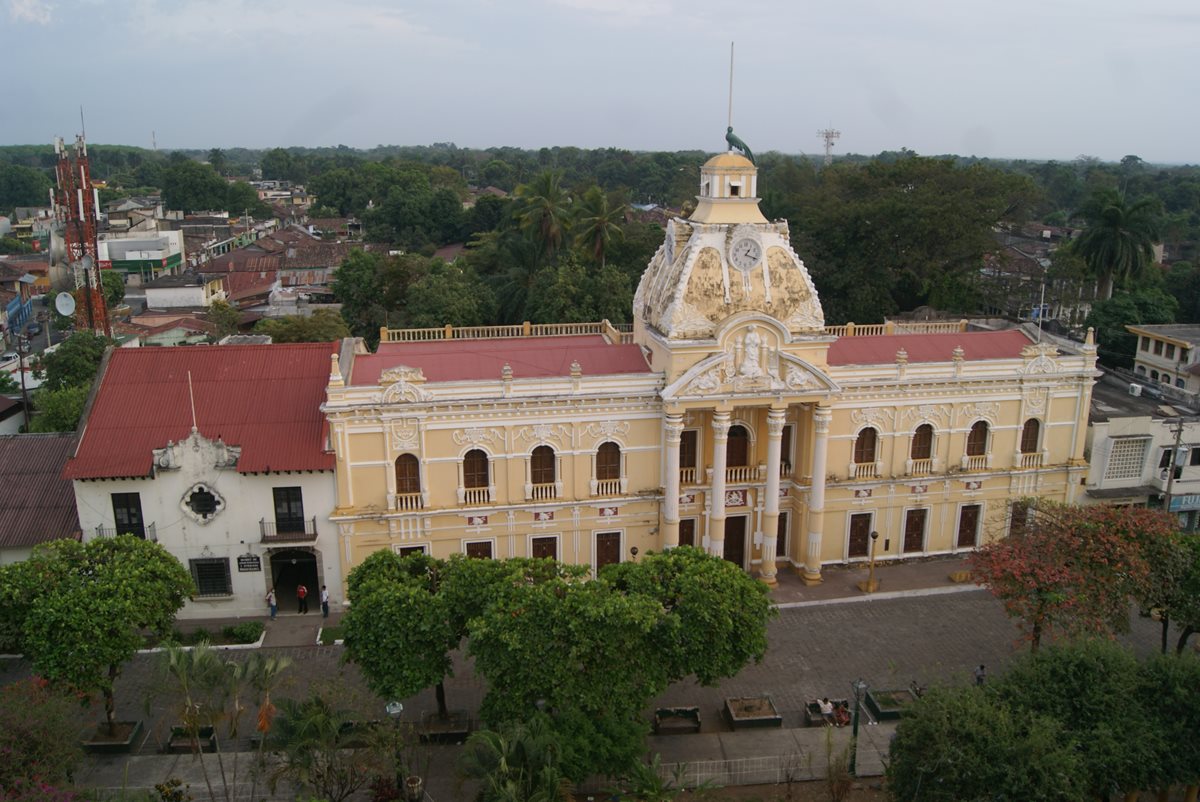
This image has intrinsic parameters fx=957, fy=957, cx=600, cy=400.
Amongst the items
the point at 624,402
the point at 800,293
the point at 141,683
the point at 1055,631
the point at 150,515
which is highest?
the point at 800,293

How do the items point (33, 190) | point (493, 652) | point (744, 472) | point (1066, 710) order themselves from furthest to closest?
point (33, 190) < point (744, 472) < point (493, 652) < point (1066, 710)

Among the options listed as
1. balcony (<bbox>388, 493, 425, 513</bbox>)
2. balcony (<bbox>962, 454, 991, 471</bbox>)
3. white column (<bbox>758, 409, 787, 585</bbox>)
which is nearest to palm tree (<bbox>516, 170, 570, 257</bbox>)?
white column (<bbox>758, 409, 787, 585</bbox>)

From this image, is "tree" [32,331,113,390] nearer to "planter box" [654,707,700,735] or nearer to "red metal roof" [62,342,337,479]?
"red metal roof" [62,342,337,479]

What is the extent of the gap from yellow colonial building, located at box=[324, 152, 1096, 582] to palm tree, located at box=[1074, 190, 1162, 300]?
102ft

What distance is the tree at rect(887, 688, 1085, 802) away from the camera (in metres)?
18.7

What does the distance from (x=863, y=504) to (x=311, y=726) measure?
66.9ft

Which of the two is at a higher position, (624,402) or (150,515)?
(624,402)

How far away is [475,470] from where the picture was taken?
30.8 meters

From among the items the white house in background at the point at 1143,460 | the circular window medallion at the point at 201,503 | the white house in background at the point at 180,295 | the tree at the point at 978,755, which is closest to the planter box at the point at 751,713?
the tree at the point at 978,755

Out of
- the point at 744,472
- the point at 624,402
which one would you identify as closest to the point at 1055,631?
the point at 744,472

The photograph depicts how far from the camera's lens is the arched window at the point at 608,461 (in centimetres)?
3141

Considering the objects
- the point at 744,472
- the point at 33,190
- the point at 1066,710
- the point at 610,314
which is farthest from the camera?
the point at 33,190

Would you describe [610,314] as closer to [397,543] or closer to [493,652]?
[397,543]

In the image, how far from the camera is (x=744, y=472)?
3247cm
